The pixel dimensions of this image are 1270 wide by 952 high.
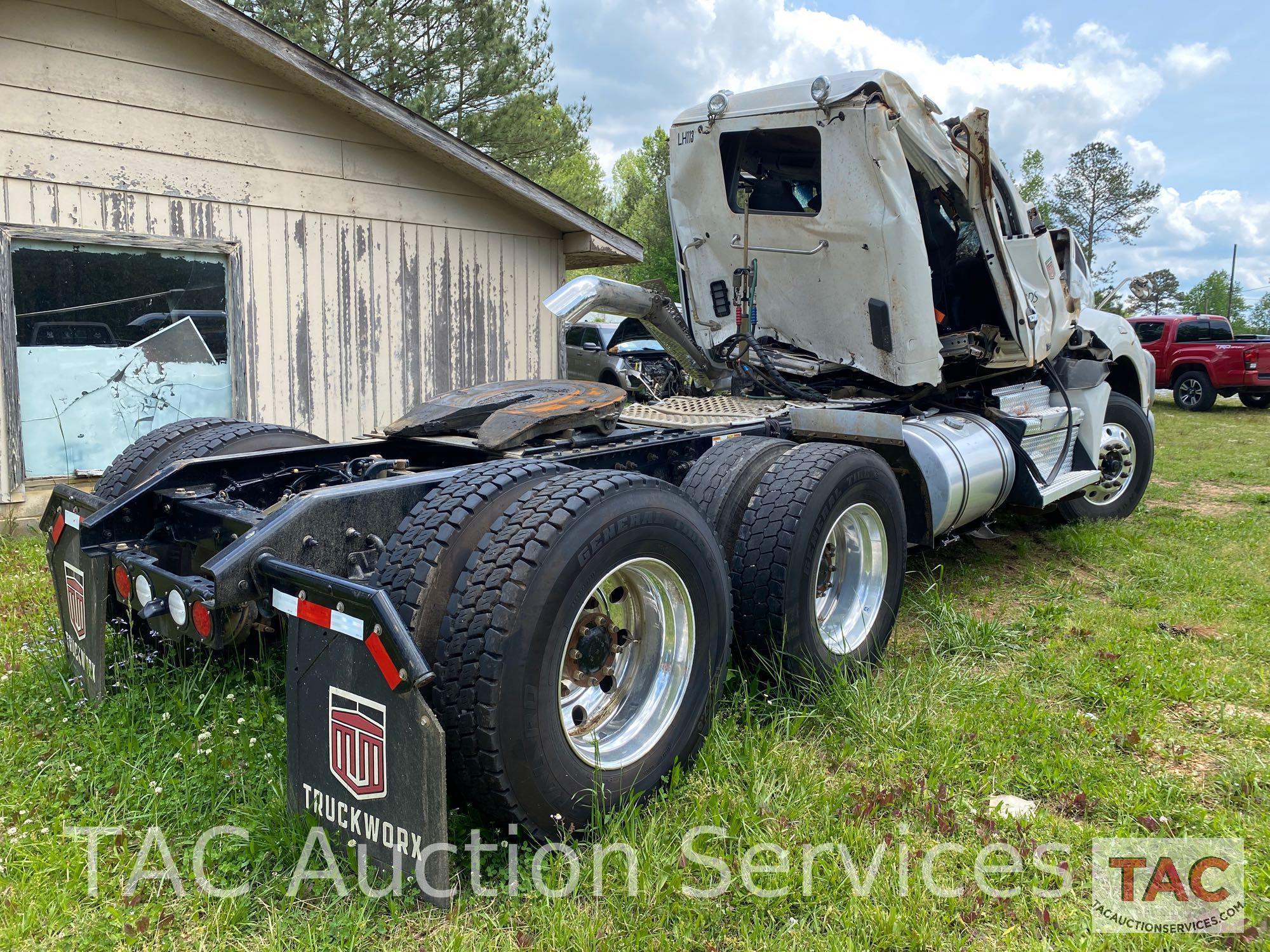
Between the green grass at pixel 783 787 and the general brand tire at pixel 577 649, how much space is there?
17cm

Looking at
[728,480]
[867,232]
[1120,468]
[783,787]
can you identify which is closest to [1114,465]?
[1120,468]

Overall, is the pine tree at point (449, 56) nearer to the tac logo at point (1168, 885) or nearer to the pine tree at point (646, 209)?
the pine tree at point (646, 209)

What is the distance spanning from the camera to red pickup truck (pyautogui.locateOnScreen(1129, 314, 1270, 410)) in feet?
61.6

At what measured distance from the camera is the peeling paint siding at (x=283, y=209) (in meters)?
6.29

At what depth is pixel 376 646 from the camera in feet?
7.02

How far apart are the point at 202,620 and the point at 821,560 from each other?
236 cm

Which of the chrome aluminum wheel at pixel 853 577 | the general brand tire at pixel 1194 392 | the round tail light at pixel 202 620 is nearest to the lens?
the round tail light at pixel 202 620

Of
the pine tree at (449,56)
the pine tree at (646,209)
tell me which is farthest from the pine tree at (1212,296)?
the pine tree at (449,56)

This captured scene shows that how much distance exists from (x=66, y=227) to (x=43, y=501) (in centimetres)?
192

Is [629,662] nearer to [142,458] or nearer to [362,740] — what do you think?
[362,740]

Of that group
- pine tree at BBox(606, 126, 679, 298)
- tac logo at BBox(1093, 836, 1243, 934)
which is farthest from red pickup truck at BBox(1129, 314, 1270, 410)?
tac logo at BBox(1093, 836, 1243, 934)

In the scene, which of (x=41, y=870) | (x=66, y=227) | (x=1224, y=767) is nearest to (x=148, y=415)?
(x=66, y=227)

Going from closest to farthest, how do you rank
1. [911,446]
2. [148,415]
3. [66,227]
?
[911,446] → [66,227] → [148,415]

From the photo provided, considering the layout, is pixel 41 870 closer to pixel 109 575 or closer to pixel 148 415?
pixel 109 575
